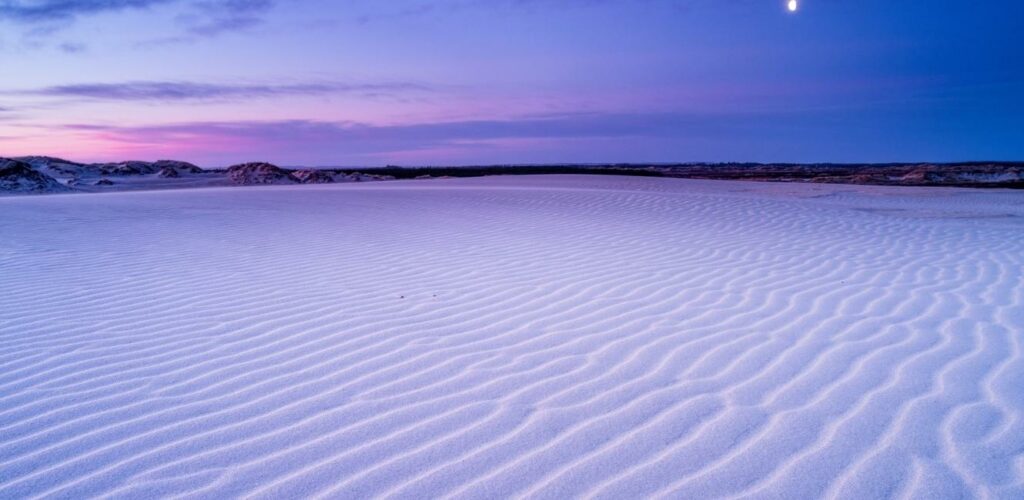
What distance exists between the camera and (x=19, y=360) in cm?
337

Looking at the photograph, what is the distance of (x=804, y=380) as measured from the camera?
9.75 ft

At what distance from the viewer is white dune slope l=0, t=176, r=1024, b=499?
2.19 meters

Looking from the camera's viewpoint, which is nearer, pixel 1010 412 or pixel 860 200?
pixel 1010 412

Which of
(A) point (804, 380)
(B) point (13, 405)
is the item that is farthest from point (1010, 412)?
(B) point (13, 405)

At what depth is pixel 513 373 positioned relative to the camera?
3.12 meters

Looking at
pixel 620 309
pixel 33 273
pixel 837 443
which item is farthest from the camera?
pixel 33 273

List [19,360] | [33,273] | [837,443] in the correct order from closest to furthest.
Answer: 1. [837,443]
2. [19,360]
3. [33,273]

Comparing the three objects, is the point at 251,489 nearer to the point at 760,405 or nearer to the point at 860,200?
the point at 760,405

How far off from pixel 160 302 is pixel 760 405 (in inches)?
160

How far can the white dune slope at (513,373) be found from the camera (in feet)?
7.18

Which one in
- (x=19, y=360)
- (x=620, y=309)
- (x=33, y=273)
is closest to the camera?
(x=19, y=360)

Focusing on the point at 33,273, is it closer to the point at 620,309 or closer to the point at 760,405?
the point at 620,309

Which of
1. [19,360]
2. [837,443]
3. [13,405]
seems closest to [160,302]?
[19,360]

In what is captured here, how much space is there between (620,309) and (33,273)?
5.20m
